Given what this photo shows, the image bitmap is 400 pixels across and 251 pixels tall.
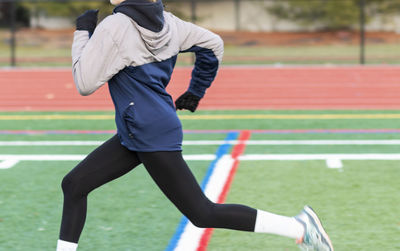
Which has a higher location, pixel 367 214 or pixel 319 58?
pixel 367 214

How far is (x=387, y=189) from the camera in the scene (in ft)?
22.5

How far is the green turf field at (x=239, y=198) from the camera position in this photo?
532 centimetres

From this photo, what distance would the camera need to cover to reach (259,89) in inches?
601

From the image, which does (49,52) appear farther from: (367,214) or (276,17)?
(367,214)

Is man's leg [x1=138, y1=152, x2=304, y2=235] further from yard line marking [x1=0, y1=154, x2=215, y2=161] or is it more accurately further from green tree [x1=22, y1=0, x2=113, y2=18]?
green tree [x1=22, y1=0, x2=113, y2=18]

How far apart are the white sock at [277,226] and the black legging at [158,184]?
0.04m

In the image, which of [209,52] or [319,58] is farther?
[319,58]

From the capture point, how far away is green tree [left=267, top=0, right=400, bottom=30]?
2477cm

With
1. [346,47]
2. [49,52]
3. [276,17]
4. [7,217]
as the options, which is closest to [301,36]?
[276,17]

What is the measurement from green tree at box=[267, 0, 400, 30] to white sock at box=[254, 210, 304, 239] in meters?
20.7

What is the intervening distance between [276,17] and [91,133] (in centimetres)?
1612

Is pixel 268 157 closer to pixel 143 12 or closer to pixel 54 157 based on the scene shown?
pixel 54 157

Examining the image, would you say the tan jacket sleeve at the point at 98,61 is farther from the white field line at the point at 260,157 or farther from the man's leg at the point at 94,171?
the white field line at the point at 260,157

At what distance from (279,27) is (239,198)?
20.3 meters
